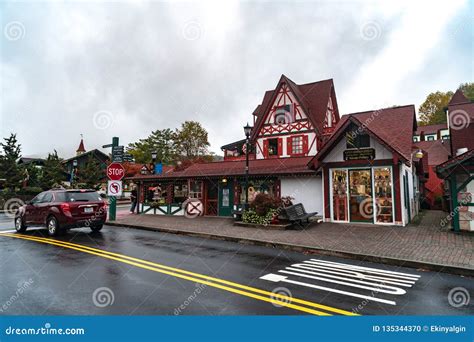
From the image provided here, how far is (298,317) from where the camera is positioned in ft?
12.8

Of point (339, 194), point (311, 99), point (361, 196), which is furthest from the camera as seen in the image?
point (311, 99)

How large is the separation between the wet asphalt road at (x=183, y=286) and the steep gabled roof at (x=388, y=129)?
22.2 feet

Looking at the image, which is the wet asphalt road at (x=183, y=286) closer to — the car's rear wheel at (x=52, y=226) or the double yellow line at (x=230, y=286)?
the double yellow line at (x=230, y=286)

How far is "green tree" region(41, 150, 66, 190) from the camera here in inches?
1344

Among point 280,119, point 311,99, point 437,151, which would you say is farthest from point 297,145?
point 437,151

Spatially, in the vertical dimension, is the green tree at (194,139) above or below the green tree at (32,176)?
above

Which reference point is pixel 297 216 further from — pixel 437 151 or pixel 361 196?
pixel 437 151

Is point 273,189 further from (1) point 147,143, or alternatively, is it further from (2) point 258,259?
(1) point 147,143

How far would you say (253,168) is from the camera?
1812cm

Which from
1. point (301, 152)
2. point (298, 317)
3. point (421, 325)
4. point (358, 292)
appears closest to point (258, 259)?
point (358, 292)

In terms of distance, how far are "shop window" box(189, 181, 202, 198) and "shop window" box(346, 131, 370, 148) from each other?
31.9ft

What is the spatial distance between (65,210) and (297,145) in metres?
17.9

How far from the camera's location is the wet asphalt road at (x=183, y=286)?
418 centimetres

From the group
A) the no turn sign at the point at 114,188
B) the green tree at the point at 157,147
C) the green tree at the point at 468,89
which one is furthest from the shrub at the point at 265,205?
the green tree at the point at 468,89
